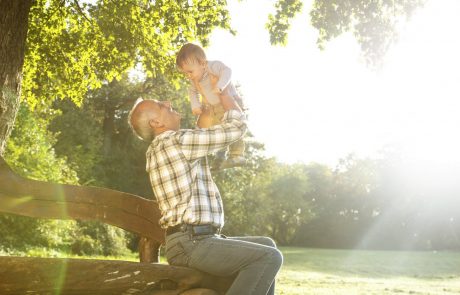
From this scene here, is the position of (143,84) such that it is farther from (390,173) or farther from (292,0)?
(390,173)

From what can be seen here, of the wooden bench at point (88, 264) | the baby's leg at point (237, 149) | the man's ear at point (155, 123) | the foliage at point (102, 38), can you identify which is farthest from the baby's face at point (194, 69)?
the foliage at point (102, 38)

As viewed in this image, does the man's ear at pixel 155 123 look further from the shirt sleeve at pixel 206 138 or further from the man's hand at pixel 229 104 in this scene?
the man's hand at pixel 229 104

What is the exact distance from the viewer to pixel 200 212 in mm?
3645

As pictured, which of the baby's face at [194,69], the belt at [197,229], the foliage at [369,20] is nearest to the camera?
the belt at [197,229]

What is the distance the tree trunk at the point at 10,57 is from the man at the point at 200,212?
8.95ft

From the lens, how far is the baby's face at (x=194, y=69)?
506cm

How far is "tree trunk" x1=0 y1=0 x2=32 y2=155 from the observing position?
231 inches

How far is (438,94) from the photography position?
4741cm

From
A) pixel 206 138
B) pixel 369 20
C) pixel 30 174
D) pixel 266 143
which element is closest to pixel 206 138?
pixel 206 138

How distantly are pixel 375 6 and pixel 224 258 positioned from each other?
238 inches

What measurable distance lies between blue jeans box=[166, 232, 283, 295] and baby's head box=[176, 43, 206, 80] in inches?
77.9

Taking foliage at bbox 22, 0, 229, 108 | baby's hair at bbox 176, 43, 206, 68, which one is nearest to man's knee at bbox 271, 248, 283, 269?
baby's hair at bbox 176, 43, 206, 68

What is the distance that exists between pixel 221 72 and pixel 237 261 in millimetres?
2260

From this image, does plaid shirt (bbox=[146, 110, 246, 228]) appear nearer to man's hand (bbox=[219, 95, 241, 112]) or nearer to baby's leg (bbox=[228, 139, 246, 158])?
man's hand (bbox=[219, 95, 241, 112])
